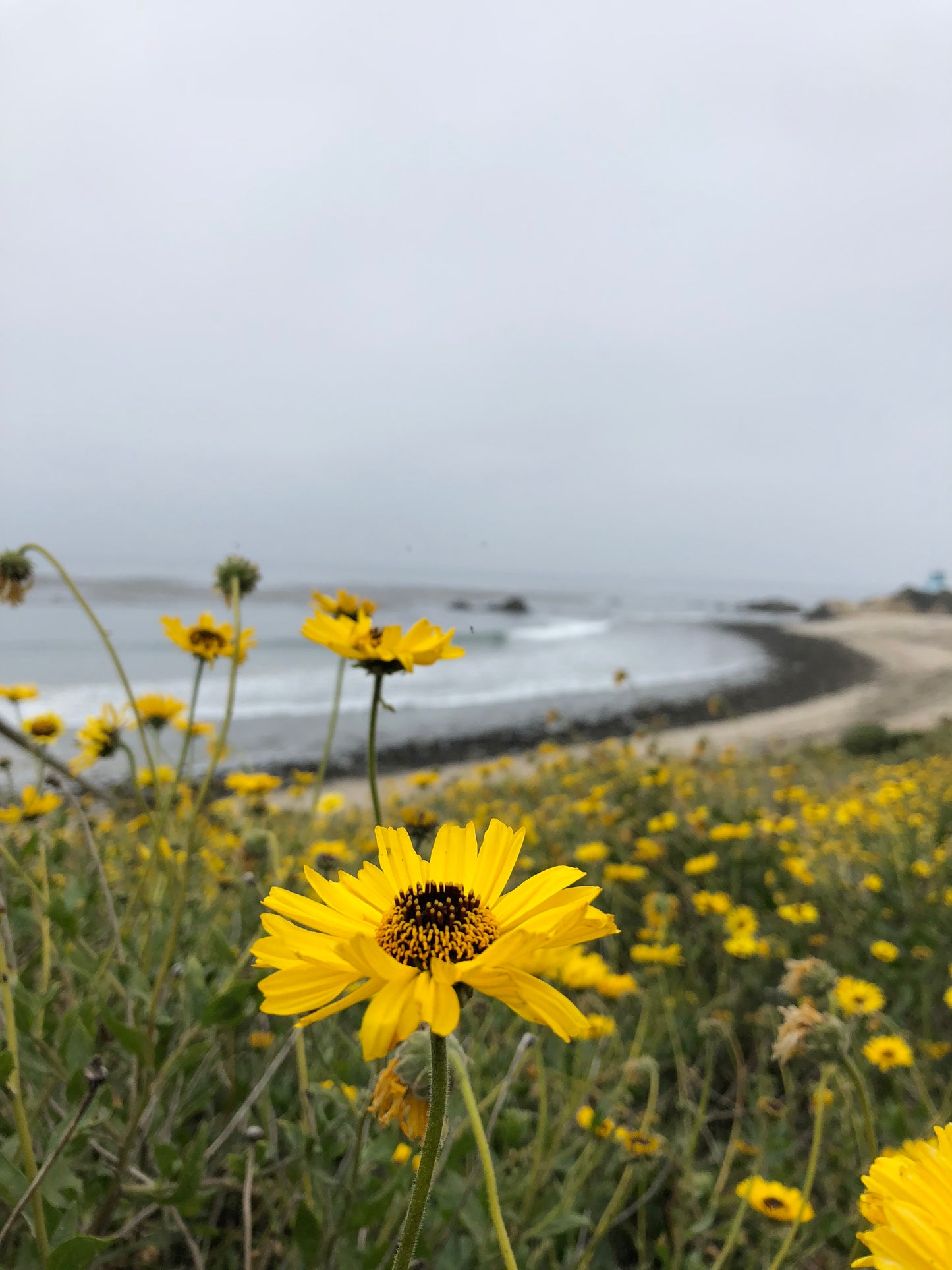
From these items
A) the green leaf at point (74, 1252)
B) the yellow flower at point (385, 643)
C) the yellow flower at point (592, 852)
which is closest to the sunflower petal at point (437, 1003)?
the green leaf at point (74, 1252)

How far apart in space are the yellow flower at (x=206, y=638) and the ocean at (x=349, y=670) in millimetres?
611

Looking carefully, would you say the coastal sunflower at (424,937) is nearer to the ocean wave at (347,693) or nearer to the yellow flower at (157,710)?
the yellow flower at (157,710)

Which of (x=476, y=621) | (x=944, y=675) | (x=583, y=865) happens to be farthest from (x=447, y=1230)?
(x=476, y=621)

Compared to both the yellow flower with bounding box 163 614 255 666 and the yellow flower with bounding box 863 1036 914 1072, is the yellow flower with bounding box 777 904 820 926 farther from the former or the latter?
the yellow flower with bounding box 163 614 255 666

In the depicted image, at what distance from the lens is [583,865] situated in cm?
403

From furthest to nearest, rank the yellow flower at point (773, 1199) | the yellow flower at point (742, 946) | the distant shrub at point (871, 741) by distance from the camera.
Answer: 1. the distant shrub at point (871, 741)
2. the yellow flower at point (742, 946)
3. the yellow flower at point (773, 1199)

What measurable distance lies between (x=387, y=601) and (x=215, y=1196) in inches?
1368

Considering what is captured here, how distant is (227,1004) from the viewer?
1.20 m

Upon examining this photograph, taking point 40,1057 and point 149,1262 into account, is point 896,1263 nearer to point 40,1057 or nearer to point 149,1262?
point 40,1057

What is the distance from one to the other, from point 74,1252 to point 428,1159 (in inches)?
25.9

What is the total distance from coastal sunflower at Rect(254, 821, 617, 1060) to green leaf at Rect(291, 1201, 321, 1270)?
656 millimetres

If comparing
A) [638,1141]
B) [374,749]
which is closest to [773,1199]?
[638,1141]

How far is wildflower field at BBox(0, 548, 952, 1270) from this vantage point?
0.68 metres

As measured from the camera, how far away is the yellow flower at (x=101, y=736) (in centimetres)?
204
